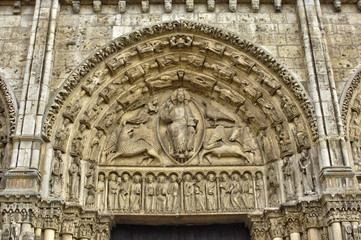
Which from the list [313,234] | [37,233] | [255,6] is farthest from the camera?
[255,6]

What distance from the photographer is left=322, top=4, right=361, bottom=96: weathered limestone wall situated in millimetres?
9797

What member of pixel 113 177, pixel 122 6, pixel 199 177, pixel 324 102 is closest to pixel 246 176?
pixel 199 177

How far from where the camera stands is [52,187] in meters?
8.69

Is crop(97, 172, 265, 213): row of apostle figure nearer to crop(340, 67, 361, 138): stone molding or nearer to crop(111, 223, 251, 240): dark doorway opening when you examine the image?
crop(111, 223, 251, 240): dark doorway opening

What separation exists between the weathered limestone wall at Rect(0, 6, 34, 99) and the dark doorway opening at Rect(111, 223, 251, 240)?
3.57 metres

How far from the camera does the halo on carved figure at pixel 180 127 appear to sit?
9992mm

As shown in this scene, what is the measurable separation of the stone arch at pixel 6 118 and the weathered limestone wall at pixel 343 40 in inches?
257

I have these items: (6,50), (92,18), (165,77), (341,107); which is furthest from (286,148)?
(6,50)

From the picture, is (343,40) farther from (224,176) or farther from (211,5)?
(224,176)

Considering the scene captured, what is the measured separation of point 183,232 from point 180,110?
104 inches

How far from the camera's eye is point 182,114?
1032cm

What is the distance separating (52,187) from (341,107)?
5826 mm

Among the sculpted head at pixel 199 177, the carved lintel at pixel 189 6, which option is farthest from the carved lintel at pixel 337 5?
the sculpted head at pixel 199 177

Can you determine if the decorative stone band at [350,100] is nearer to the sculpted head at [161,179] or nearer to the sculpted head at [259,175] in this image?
the sculpted head at [259,175]
